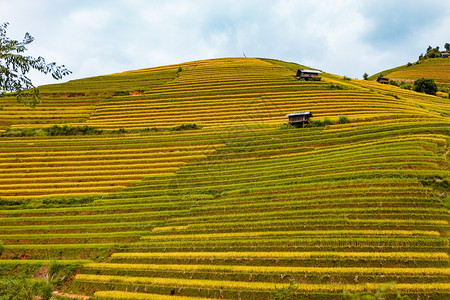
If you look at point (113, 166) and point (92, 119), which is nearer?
point (113, 166)

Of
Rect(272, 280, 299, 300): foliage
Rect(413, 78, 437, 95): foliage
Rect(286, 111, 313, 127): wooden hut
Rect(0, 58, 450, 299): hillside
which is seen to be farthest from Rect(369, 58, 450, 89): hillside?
Rect(272, 280, 299, 300): foliage

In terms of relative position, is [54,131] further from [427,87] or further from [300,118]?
[427,87]

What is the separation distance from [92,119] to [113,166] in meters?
20.9

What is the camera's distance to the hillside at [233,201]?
18.8 meters

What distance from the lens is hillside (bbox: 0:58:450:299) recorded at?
18812mm

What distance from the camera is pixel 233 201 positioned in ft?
92.0

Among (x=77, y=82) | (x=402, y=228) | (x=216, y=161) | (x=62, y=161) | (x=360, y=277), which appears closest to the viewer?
(x=360, y=277)

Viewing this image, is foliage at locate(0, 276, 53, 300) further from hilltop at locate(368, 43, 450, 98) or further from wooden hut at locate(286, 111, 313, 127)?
hilltop at locate(368, 43, 450, 98)

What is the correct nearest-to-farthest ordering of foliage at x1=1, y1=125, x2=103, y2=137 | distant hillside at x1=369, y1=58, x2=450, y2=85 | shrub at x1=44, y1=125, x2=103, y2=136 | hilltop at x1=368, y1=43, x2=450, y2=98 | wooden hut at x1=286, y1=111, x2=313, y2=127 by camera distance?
wooden hut at x1=286, y1=111, x2=313, y2=127, foliage at x1=1, y1=125, x2=103, y2=137, shrub at x1=44, y1=125, x2=103, y2=136, hilltop at x1=368, y1=43, x2=450, y2=98, distant hillside at x1=369, y1=58, x2=450, y2=85

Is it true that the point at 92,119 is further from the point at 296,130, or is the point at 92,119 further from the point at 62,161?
the point at 296,130

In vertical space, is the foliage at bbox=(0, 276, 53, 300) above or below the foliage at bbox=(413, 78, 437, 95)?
below

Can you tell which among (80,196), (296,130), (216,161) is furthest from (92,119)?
(296,130)

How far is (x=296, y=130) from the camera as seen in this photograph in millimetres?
41719

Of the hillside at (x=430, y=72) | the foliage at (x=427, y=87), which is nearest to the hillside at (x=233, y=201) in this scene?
the foliage at (x=427, y=87)
